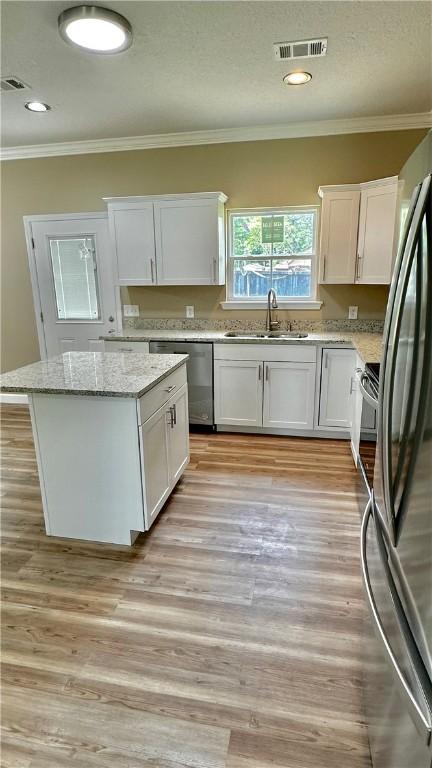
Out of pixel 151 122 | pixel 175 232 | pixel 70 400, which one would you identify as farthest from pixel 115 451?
pixel 151 122

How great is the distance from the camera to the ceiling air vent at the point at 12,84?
9.07 feet

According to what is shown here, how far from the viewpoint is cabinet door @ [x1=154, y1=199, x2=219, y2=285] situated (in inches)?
149

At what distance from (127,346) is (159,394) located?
1.67m

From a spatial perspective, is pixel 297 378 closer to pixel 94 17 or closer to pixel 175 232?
pixel 175 232

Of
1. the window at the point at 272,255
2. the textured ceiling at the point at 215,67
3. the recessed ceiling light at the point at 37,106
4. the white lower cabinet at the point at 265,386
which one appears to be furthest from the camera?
the window at the point at 272,255

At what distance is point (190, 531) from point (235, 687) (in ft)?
3.24

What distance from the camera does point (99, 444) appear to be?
7.27ft

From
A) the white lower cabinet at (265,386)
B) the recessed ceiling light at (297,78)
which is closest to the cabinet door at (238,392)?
the white lower cabinet at (265,386)

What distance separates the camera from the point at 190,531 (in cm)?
248

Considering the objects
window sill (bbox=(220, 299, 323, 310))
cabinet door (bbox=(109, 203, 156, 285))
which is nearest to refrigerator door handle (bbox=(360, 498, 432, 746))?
window sill (bbox=(220, 299, 323, 310))

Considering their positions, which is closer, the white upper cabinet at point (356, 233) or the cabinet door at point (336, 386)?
the white upper cabinet at point (356, 233)

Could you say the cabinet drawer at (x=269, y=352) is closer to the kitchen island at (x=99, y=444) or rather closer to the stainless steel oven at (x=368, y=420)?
the stainless steel oven at (x=368, y=420)

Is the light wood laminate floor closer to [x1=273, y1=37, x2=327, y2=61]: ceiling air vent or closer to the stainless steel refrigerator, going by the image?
the stainless steel refrigerator

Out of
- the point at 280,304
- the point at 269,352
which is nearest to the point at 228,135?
the point at 280,304
